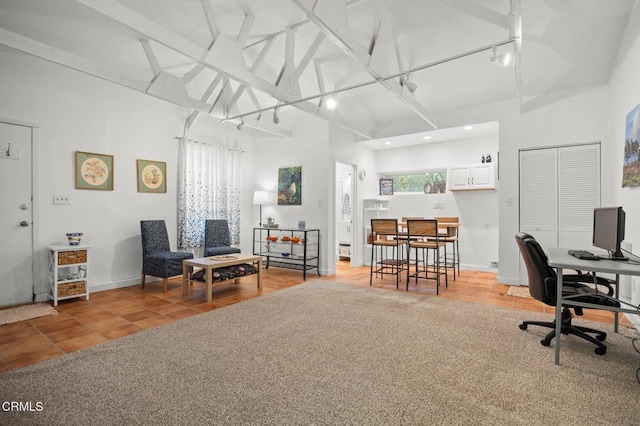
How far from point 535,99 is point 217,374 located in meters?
5.53

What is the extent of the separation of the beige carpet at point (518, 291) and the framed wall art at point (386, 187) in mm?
3405

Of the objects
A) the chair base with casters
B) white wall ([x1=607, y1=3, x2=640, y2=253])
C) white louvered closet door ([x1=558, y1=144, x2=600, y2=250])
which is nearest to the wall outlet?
the chair base with casters

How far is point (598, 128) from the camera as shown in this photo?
430cm

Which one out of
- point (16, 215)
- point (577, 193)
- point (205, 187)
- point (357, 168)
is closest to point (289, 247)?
point (205, 187)

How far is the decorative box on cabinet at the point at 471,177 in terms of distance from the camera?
5.89m

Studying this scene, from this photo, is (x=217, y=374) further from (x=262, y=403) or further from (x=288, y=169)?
(x=288, y=169)

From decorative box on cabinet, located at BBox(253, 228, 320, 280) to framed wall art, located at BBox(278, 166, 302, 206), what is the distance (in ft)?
2.01

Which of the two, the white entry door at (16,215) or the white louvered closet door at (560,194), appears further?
the white louvered closet door at (560,194)

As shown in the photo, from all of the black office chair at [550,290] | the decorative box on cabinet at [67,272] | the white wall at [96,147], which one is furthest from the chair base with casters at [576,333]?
the white wall at [96,147]

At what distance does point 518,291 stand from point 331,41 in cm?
434

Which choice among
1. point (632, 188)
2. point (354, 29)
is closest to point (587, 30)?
point (632, 188)

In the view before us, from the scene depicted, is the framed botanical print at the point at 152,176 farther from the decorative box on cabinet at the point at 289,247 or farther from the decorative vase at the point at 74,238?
the decorative box on cabinet at the point at 289,247

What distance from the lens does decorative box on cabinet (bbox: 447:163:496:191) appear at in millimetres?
5891
